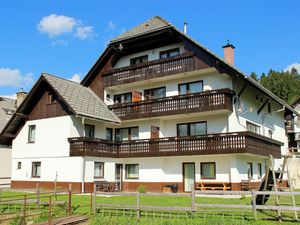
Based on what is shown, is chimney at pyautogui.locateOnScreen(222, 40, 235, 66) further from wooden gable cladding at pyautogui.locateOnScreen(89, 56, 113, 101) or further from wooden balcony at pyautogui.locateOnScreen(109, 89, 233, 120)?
wooden gable cladding at pyautogui.locateOnScreen(89, 56, 113, 101)

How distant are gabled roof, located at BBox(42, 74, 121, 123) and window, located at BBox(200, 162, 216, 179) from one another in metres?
7.29

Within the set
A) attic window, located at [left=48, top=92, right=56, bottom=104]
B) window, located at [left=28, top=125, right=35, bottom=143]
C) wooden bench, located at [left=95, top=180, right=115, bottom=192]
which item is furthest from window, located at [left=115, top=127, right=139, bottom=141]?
window, located at [left=28, top=125, right=35, bottom=143]

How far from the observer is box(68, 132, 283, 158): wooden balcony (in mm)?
20875

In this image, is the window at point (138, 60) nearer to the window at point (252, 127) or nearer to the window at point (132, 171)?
the window at point (132, 171)

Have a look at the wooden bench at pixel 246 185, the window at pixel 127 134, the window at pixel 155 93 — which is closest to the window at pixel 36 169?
the window at pixel 127 134

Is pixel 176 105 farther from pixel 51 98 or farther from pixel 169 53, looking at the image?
pixel 51 98

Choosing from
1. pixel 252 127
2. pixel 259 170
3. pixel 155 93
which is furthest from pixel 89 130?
pixel 259 170

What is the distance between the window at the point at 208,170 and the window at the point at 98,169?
694 centimetres

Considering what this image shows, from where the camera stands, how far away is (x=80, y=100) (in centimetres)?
2533

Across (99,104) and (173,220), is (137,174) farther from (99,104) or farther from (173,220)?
(173,220)

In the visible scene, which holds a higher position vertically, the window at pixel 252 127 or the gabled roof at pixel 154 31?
the gabled roof at pixel 154 31

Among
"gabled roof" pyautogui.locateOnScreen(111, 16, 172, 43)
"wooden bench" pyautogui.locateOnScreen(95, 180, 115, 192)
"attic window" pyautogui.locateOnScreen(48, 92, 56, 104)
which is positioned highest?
"gabled roof" pyautogui.locateOnScreen(111, 16, 172, 43)

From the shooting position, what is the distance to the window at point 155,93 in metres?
26.1

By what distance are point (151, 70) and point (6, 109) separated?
18002 mm
